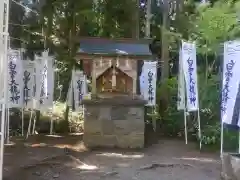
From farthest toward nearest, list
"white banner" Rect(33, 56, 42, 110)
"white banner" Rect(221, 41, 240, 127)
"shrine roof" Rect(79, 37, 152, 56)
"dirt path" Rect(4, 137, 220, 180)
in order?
"white banner" Rect(33, 56, 42, 110) → "shrine roof" Rect(79, 37, 152, 56) → "white banner" Rect(221, 41, 240, 127) → "dirt path" Rect(4, 137, 220, 180)

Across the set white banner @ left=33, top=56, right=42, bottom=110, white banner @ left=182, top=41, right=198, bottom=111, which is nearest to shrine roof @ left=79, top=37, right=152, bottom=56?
white banner @ left=182, top=41, right=198, bottom=111

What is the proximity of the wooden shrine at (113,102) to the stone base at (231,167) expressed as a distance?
14.6ft

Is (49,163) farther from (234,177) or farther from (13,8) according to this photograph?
(13,8)

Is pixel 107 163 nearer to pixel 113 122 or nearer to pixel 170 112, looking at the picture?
pixel 113 122

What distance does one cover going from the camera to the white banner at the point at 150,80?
36.4 ft

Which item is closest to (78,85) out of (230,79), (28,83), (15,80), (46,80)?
(46,80)

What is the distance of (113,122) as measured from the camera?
31.2 feet

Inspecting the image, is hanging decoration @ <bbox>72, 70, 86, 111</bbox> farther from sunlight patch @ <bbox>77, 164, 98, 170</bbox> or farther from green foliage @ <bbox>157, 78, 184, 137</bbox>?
sunlight patch @ <bbox>77, 164, 98, 170</bbox>

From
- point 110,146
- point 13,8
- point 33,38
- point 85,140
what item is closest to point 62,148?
point 85,140

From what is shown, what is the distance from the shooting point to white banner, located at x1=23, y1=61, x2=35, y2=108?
10.3 metres

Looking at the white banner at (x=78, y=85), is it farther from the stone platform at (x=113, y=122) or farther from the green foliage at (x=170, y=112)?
the green foliage at (x=170, y=112)

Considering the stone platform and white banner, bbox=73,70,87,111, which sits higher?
white banner, bbox=73,70,87,111

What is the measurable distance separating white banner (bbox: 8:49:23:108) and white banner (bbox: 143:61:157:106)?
3555 mm

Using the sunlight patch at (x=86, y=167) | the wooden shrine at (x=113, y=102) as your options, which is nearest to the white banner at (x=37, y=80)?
the wooden shrine at (x=113, y=102)
